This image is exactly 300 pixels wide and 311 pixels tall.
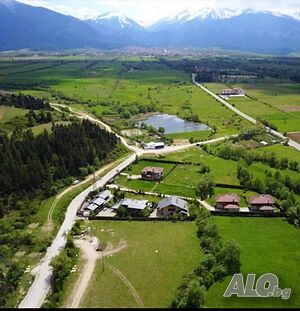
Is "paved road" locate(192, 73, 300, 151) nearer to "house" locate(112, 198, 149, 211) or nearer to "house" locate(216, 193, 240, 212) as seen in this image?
"house" locate(216, 193, 240, 212)

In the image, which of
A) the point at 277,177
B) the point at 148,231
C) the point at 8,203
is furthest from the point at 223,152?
the point at 8,203

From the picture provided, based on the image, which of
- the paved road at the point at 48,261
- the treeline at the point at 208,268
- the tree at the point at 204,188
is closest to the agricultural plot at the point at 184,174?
the tree at the point at 204,188

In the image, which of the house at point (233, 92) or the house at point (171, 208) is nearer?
the house at point (171, 208)

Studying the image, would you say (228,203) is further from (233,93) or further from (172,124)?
(233,93)

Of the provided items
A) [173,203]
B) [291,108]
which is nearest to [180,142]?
[173,203]

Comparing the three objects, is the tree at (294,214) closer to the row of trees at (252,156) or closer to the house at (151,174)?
the row of trees at (252,156)

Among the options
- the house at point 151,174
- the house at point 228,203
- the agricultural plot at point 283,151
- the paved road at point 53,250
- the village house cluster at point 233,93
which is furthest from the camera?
the village house cluster at point 233,93

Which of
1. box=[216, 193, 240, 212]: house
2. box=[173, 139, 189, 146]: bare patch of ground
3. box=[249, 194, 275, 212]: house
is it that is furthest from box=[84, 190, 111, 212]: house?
box=[173, 139, 189, 146]: bare patch of ground
